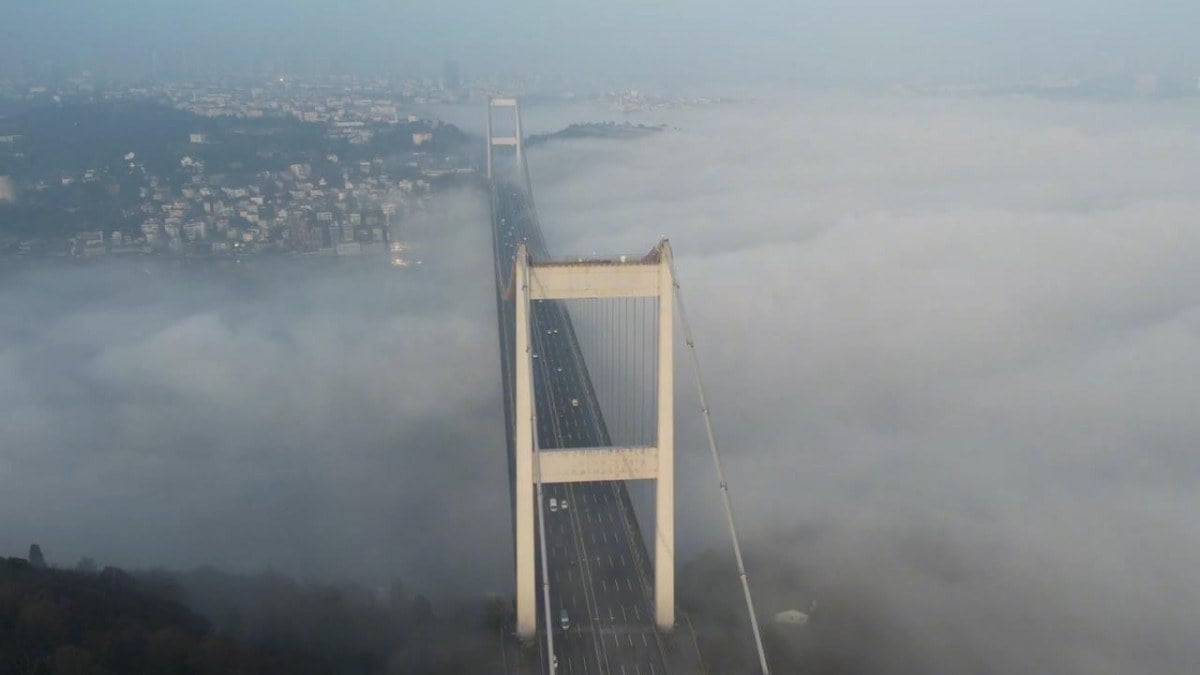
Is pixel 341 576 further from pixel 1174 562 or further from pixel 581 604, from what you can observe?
pixel 1174 562

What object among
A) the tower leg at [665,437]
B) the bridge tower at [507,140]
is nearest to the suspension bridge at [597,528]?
the tower leg at [665,437]

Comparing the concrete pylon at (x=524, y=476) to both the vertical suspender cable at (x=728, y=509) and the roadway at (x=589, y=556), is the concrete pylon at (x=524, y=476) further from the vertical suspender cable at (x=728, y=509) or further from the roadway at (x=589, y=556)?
the vertical suspender cable at (x=728, y=509)

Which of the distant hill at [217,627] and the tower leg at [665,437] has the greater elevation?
the tower leg at [665,437]

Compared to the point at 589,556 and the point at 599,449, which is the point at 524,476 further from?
the point at 589,556

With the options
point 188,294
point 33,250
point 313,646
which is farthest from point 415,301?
point 313,646

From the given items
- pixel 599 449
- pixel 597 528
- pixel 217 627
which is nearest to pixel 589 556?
pixel 597 528
